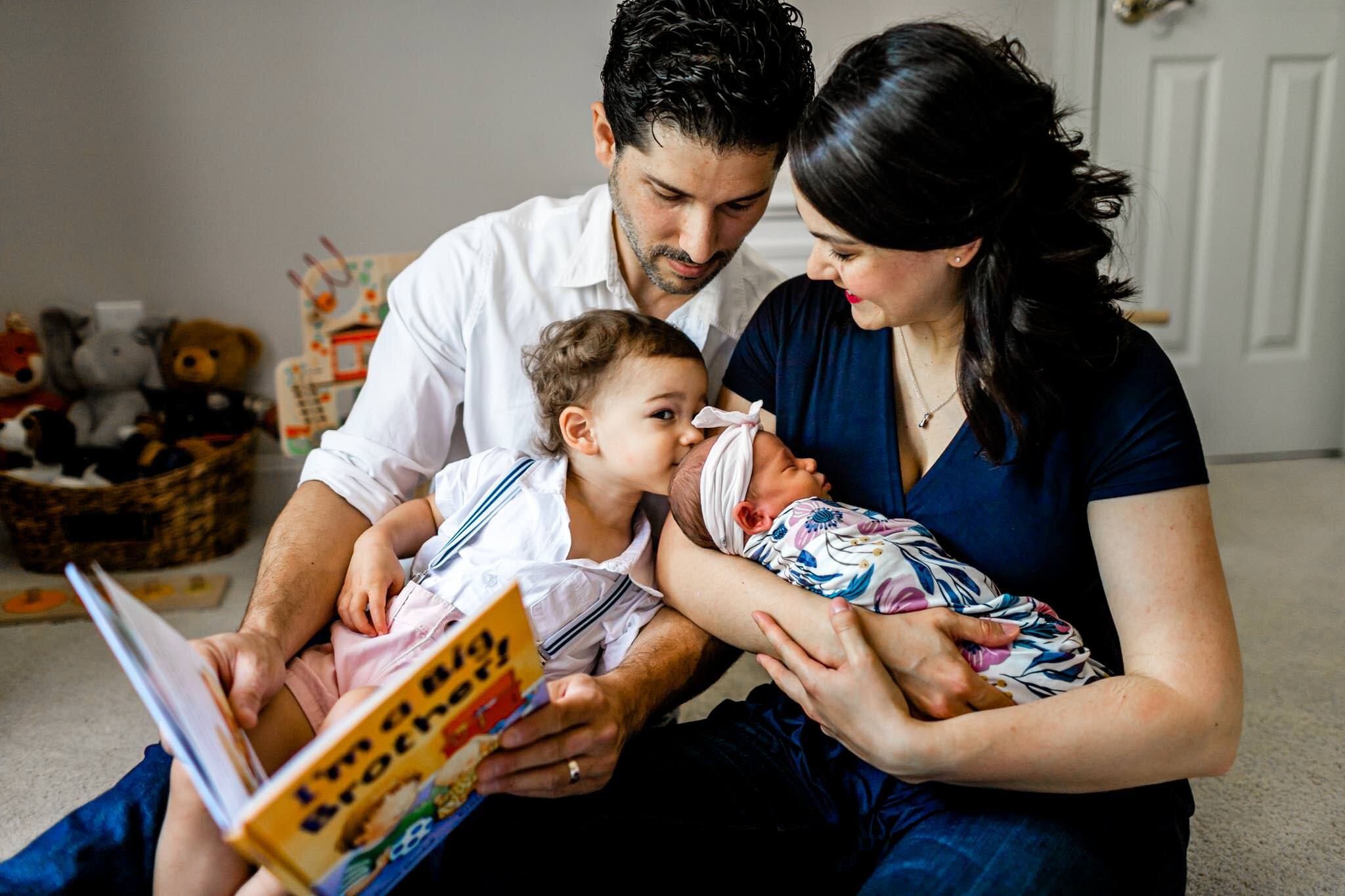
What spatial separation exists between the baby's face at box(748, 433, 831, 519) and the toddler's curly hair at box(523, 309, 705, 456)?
20 centimetres

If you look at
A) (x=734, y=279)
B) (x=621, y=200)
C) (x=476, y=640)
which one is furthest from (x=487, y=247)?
(x=476, y=640)

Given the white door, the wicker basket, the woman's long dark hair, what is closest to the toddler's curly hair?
the woman's long dark hair

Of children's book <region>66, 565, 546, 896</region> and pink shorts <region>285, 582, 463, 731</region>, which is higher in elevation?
children's book <region>66, 565, 546, 896</region>

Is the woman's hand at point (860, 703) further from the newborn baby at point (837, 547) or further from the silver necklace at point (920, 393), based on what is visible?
the silver necklace at point (920, 393)

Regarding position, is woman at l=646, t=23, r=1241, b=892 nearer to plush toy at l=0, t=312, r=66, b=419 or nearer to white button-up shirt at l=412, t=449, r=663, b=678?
white button-up shirt at l=412, t=449, r=663, b=678

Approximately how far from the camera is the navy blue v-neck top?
3.31 ft

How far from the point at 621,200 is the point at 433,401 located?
40cm

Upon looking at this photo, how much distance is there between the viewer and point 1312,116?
3.02 m

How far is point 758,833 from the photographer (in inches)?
43.1

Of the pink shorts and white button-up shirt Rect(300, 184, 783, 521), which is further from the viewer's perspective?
white button-up shirt Rect(300, 184, 783, 521)

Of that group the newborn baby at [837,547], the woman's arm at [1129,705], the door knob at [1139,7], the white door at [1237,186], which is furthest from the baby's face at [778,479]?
the door knob at [1139,7]

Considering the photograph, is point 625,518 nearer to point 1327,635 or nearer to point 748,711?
point 748,711

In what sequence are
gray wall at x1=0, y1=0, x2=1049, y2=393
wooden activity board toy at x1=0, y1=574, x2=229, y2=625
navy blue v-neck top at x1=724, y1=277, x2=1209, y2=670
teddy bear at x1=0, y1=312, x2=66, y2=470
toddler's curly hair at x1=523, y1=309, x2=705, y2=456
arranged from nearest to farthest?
navy blue v-neck top at x1=724, y1=277, x2=1209, y2=670
toddler's curly hair at x1=523, y1=309, x2=705, y2=456
wooden activity board toy at x1=0, y1=574, x2=229, y2=625
teddy bear at x1=0, y1=312, x2=66, y2=470
gray wall at x1=0, y1=0, x2=1049, y2=393

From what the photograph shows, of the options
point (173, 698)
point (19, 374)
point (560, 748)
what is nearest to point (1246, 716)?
point (560, 748)
